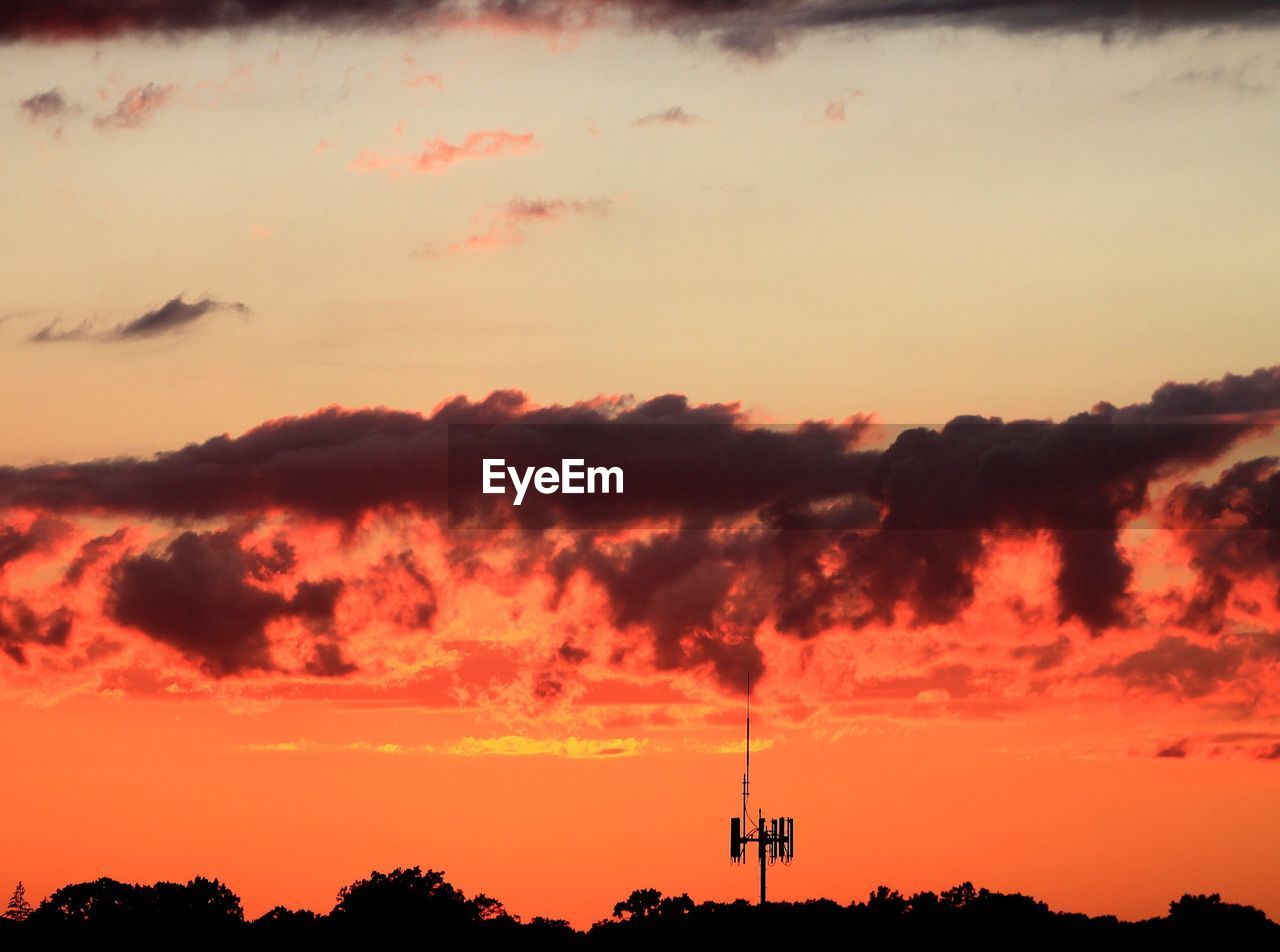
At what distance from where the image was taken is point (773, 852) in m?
146

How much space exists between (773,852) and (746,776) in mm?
5700

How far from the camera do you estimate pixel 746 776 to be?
150 metres
